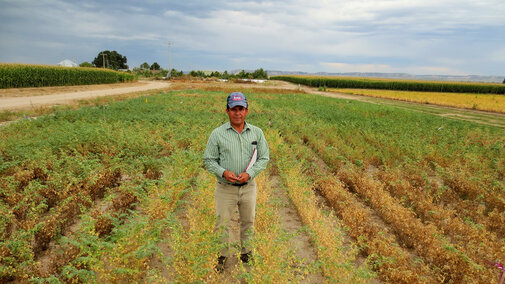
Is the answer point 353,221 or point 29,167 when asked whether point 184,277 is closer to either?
point 353,221

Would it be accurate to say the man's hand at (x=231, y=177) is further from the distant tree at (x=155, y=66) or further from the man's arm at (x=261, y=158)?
the distant tree at (x=155, y=66)

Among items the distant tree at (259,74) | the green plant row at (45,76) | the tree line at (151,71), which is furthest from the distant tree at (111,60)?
the green plant row at (45,76)

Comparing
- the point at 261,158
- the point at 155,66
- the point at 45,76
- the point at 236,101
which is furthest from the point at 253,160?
the point at 155,66

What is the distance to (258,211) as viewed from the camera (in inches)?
171

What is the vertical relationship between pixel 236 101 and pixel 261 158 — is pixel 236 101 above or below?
above

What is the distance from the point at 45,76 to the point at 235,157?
37.9 m

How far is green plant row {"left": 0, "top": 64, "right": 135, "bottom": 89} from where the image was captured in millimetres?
26188

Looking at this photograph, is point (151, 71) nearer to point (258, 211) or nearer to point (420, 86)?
point (420, 86)

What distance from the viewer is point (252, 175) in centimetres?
302

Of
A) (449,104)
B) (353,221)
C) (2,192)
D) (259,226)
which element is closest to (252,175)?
A: (259,226)

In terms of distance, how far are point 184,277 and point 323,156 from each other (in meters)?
6.39

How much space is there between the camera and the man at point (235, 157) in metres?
3.04

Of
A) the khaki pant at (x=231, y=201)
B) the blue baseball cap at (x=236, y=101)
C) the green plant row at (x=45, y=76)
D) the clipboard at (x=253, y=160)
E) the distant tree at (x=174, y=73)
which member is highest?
the distant tree at (x=174, y=73)

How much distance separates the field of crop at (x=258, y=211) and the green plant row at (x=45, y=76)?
22.9 meters
